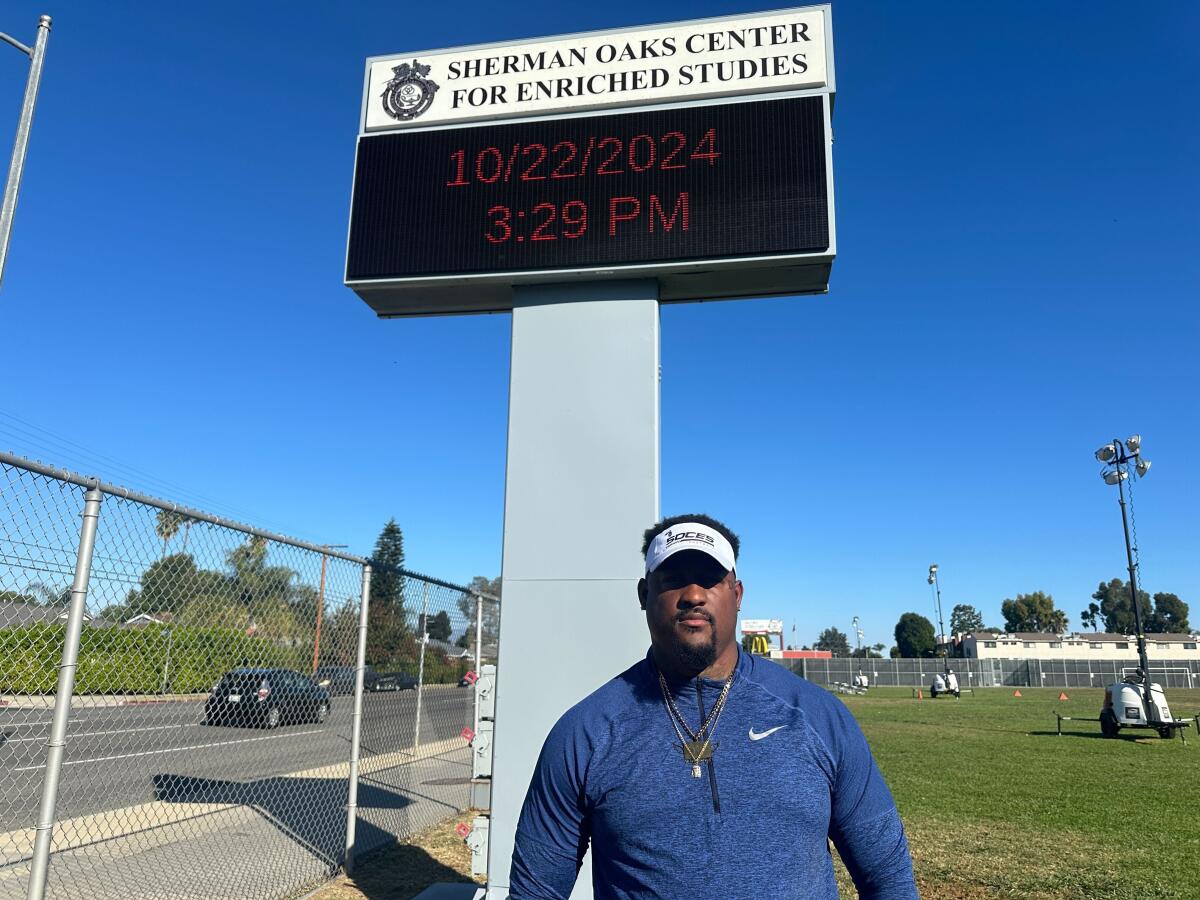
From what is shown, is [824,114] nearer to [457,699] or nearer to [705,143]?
[705,143]

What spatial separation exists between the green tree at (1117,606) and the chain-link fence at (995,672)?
74.3 metres

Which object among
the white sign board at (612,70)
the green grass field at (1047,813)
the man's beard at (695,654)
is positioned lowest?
the green grass field at (1047,813)

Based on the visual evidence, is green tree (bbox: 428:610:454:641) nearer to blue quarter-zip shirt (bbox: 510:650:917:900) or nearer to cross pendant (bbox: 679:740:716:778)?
blue quarter-zip shirt (bbox: 510:650:917:900)

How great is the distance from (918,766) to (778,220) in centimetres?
1115

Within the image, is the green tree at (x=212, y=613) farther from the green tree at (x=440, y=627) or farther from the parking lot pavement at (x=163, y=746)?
the green tree at (x=440, y=627)

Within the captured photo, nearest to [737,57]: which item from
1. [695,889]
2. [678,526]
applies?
[678,526]

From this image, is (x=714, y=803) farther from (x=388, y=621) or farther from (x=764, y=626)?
(x=764, y=626)

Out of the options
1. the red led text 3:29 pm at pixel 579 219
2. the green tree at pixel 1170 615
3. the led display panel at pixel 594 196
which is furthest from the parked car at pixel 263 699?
the green tree at pixel 1170 615

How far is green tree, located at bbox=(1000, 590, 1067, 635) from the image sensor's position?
119 metres

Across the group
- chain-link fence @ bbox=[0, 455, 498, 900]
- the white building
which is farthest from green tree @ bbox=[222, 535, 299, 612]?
the white building

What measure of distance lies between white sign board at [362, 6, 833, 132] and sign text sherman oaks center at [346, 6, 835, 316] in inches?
0.5

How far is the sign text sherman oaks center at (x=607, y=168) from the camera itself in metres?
5.65

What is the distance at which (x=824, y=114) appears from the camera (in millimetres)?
5738

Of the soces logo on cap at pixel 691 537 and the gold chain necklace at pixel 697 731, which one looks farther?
the soces logo on cap at pixel 691 537
